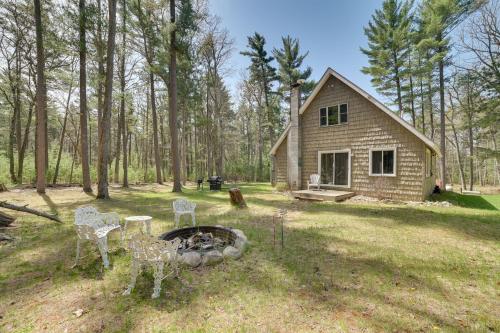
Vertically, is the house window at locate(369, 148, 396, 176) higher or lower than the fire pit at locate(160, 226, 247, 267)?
higher

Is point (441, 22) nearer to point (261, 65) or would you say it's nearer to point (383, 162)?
point (383, 162)

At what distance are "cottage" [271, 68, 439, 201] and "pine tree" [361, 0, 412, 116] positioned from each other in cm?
865

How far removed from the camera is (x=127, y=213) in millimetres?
7758

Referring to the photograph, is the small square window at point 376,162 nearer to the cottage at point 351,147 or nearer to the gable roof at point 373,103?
the cottage at point 351,147

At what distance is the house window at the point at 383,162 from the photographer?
9883mm

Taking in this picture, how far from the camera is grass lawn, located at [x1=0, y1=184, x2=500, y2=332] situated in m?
2.56

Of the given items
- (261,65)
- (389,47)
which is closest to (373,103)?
(389,47)

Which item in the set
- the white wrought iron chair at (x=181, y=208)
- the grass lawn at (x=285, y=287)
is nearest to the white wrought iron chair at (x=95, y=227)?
the grass lawn at (x=285, y=287)

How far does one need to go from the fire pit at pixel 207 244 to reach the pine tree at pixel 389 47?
60.5 feet

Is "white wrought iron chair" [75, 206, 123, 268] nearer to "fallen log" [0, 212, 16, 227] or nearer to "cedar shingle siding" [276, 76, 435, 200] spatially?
"fallen log" [0, 212, 16, 227]

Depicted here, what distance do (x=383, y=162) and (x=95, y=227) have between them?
10649 mm

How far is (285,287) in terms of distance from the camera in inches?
129

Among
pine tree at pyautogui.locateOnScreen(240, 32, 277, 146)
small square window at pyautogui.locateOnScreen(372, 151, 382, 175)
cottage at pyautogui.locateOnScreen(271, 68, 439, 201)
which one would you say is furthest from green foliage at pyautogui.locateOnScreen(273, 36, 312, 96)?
small square window at pyautogui.locateOnScreen(372, 151, 382, 175)

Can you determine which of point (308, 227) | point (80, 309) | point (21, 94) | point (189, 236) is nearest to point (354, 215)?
point (308, 227)
